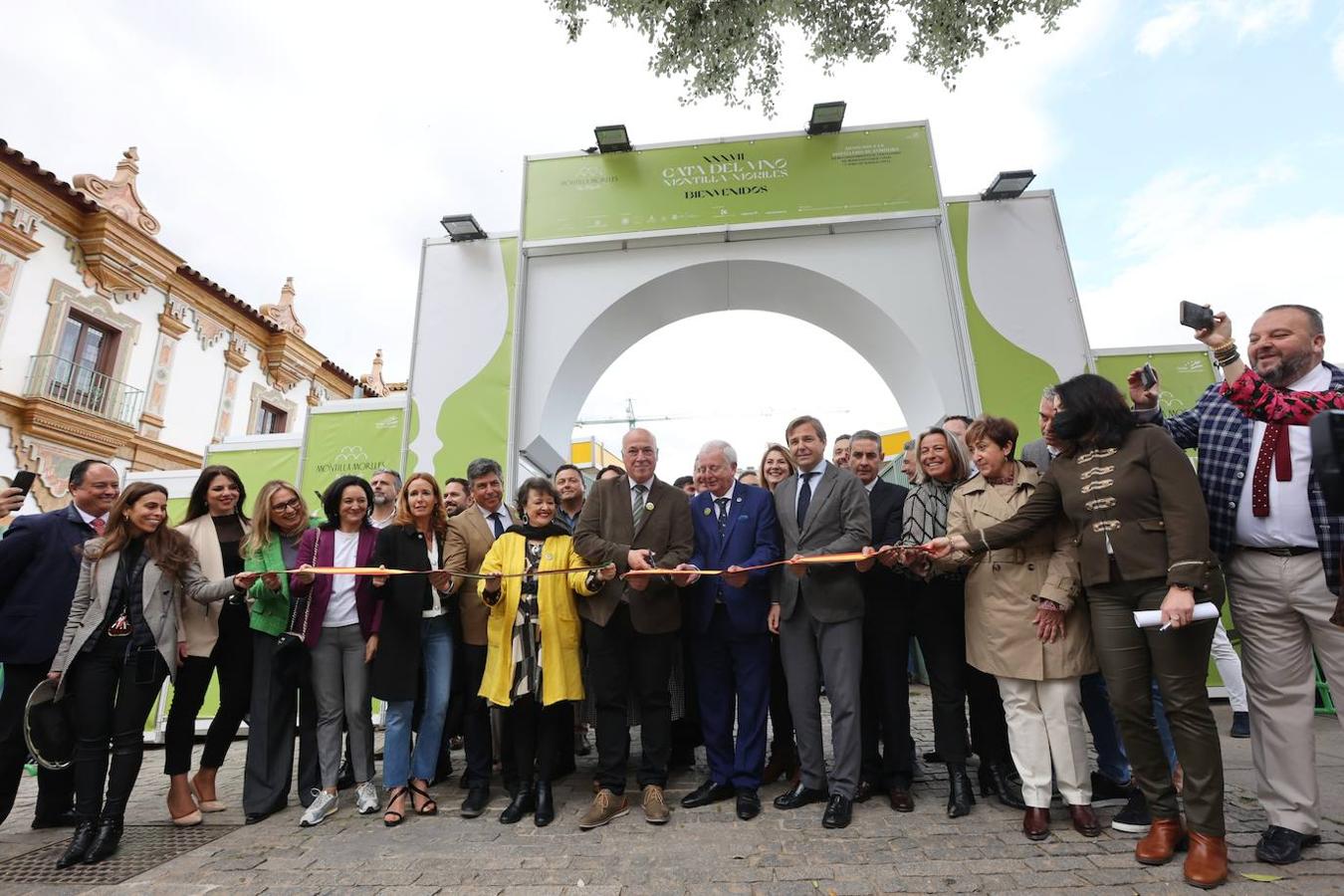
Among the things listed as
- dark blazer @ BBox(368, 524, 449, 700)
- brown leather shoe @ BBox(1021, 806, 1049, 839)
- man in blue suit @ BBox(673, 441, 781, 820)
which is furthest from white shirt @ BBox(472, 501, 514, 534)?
brown leather shoe @ BBox(1021, 806, 1049, 839)

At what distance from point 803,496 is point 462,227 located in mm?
4559

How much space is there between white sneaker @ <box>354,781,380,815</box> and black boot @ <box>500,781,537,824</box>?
0.71 metres

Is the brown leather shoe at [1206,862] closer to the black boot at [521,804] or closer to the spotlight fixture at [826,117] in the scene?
the black boot at [521,804]

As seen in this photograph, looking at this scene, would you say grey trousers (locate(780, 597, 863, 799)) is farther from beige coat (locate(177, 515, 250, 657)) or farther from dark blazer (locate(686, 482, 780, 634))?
beige coat (locate(177, 515, 250, 657))

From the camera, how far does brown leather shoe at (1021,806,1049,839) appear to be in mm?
2572

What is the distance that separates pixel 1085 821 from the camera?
2.59m

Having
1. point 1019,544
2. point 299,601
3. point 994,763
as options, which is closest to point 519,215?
point 299,601

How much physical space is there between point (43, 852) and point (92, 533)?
1567 millimetres

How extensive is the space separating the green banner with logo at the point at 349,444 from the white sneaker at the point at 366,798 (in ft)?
10.8

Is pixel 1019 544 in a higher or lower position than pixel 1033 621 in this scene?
higher

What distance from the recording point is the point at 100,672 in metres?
3.01

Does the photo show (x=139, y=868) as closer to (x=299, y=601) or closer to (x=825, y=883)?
(x=299, y=601)

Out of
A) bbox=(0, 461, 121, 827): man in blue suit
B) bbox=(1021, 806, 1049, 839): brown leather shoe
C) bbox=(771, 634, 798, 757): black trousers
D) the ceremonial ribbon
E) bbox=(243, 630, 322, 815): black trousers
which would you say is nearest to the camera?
bbox=(1021, 806, 1049, 839): brown leather shoe

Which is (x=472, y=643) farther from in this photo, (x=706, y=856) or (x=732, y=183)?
(x=732, y=183)
